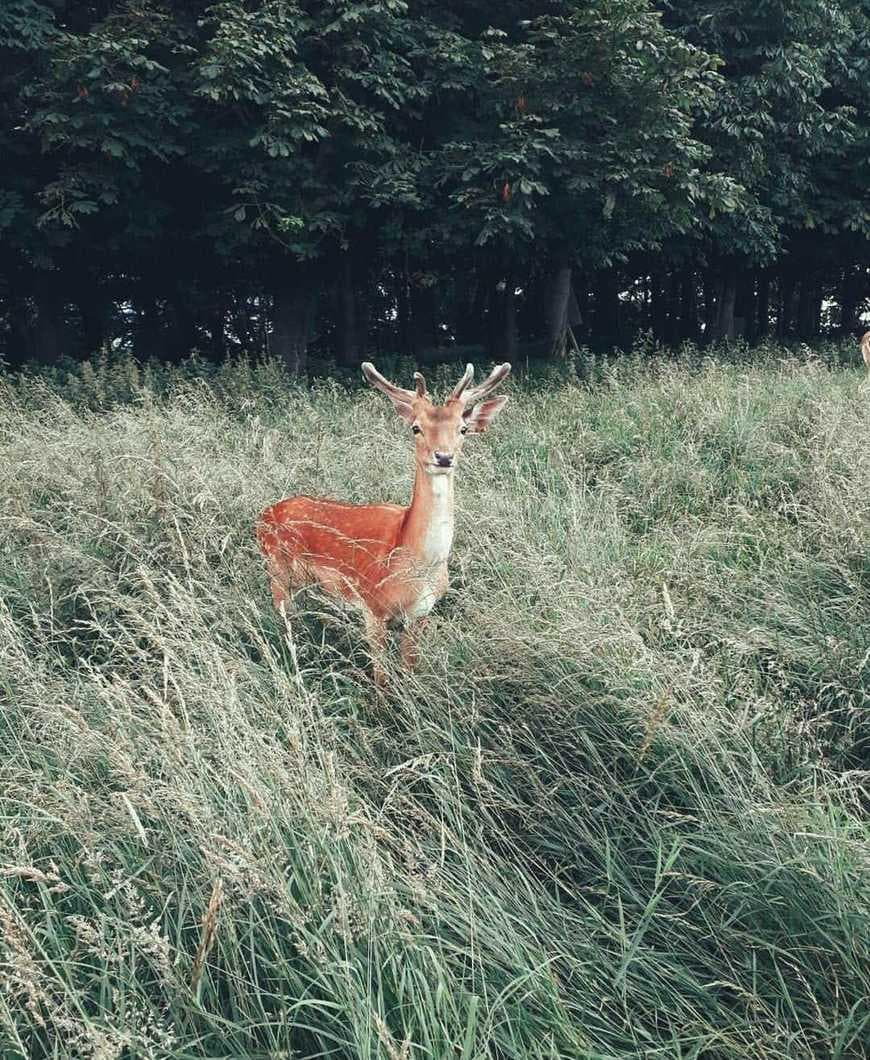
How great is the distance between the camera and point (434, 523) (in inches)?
139

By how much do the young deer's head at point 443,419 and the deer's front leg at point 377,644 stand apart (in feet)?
2.09

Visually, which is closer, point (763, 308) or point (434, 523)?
point (434, 523)

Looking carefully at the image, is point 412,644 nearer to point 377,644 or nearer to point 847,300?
point 377,644

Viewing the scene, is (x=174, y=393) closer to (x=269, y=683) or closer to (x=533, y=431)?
(x=533, y=431)

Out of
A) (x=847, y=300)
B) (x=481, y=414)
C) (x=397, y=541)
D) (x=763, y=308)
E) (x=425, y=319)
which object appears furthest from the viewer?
(x=847, y=300)

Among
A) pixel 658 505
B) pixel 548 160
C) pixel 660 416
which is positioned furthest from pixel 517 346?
pixel 658 505

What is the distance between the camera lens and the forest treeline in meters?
9.77

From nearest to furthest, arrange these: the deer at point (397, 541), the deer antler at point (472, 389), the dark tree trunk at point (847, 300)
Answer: the deer at point (397, 541) < the deer antler at point (472, 389) < the dark tree trunk at point (847, 300)

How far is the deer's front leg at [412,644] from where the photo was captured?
3118mm

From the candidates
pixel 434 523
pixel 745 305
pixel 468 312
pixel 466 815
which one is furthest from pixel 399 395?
pixel 745 305

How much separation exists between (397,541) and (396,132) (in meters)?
10.1

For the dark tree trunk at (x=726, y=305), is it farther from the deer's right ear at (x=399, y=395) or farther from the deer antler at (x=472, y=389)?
the deer's right ear at (x=399, y=395)

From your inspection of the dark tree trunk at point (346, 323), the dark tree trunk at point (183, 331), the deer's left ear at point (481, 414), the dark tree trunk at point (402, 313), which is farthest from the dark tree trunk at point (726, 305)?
A: the deer's left ear at point (481, 414)

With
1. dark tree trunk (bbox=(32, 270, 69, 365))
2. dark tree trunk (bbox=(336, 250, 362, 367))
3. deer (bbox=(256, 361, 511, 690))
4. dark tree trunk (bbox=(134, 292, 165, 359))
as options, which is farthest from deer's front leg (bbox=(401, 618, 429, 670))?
dark tree trunk (bbox=(134, 292, 165, 359))
